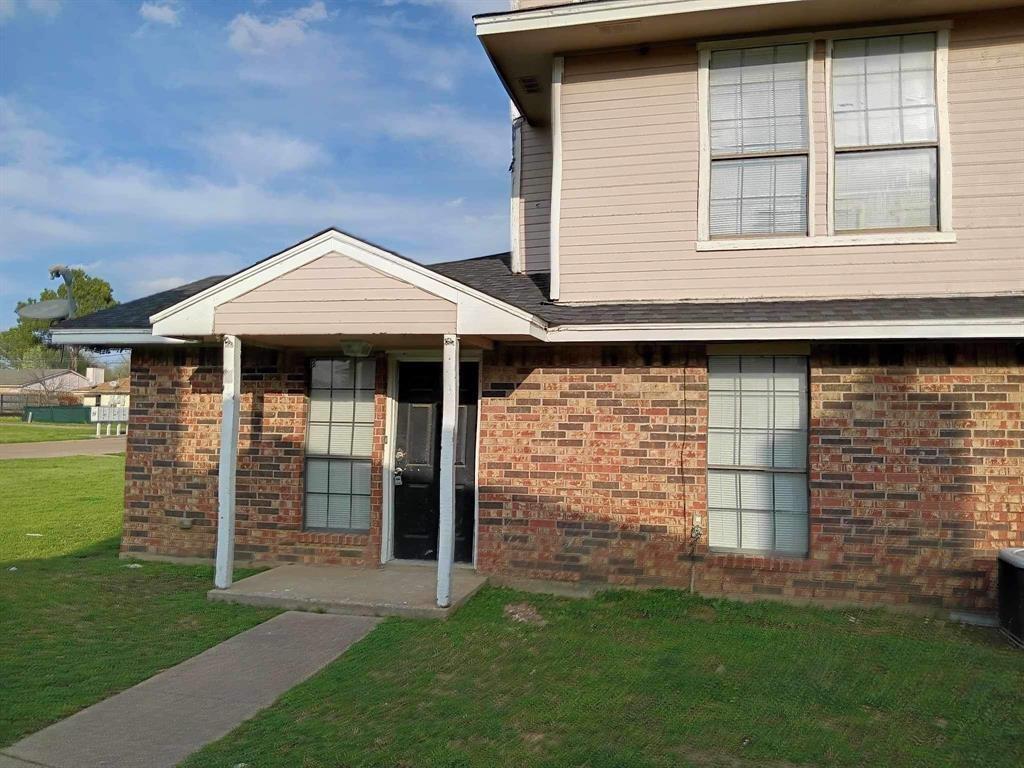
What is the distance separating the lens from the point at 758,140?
22.6ft

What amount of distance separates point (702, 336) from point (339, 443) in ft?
12.7

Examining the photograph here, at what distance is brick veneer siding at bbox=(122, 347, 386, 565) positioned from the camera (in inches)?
299

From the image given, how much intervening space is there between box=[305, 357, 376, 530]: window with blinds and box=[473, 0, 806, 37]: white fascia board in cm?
351

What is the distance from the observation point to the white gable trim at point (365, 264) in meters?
6.04

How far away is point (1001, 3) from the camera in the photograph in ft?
20.8

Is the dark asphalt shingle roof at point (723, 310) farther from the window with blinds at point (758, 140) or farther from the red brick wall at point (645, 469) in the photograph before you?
the window with blinds at point (758, 140)

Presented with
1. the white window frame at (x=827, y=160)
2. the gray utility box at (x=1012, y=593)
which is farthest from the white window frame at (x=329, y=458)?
the gray utility box at (x=1012, y=593)

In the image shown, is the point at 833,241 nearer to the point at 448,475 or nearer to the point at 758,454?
the point at 758,454

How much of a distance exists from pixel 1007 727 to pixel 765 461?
9.30ft

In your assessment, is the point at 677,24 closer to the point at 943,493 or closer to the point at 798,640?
the point at 943,493

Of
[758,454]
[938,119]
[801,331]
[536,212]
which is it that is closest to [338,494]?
[536,212]

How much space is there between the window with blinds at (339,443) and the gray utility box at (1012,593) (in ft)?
18.4

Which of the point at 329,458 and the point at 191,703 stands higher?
the point at 329,458

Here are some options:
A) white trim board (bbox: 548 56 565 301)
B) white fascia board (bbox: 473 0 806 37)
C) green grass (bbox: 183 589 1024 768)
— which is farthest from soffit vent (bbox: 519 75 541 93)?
green grass (bbox: 183 589 1024 768)
